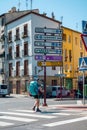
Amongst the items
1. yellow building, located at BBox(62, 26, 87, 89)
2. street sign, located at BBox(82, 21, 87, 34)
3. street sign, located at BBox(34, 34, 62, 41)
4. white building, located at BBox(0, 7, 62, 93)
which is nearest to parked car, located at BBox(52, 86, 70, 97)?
white building, located at BBox(0, 7, 62, 93)

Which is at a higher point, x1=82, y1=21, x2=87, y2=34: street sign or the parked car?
x1=82, y1=21, x2=87, y2=34: street sign

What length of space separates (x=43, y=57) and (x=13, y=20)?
35922 millimetres

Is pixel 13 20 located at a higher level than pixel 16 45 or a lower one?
higher

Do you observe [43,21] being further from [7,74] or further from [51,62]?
[51,62]

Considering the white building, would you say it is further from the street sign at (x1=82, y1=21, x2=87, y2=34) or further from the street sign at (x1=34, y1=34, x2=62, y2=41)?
the street sign at (x1=82, y1=21, x2=87, y2=34)

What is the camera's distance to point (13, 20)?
56250mm

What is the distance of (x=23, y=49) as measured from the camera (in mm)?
53719

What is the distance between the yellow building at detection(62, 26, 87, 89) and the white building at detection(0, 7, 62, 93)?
7.59ft

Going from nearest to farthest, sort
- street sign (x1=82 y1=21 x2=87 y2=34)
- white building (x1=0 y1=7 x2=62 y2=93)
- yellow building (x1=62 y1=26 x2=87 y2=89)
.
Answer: street sign (x1=82 y1=21 x2=87 y2=34)
white building (x1=0 y1=7 x2=62 y2=93)
yellow building (x1=62 y1=26 x2=87 y2=89)

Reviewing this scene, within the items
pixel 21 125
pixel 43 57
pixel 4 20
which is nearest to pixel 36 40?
pixel 43 57

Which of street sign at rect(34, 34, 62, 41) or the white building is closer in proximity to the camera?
street sign at rect(34, 34, 62, 41)

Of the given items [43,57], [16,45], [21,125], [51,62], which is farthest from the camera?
[16,45]

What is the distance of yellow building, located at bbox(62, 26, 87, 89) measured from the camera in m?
56.0

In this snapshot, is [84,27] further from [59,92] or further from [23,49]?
[23,49]
